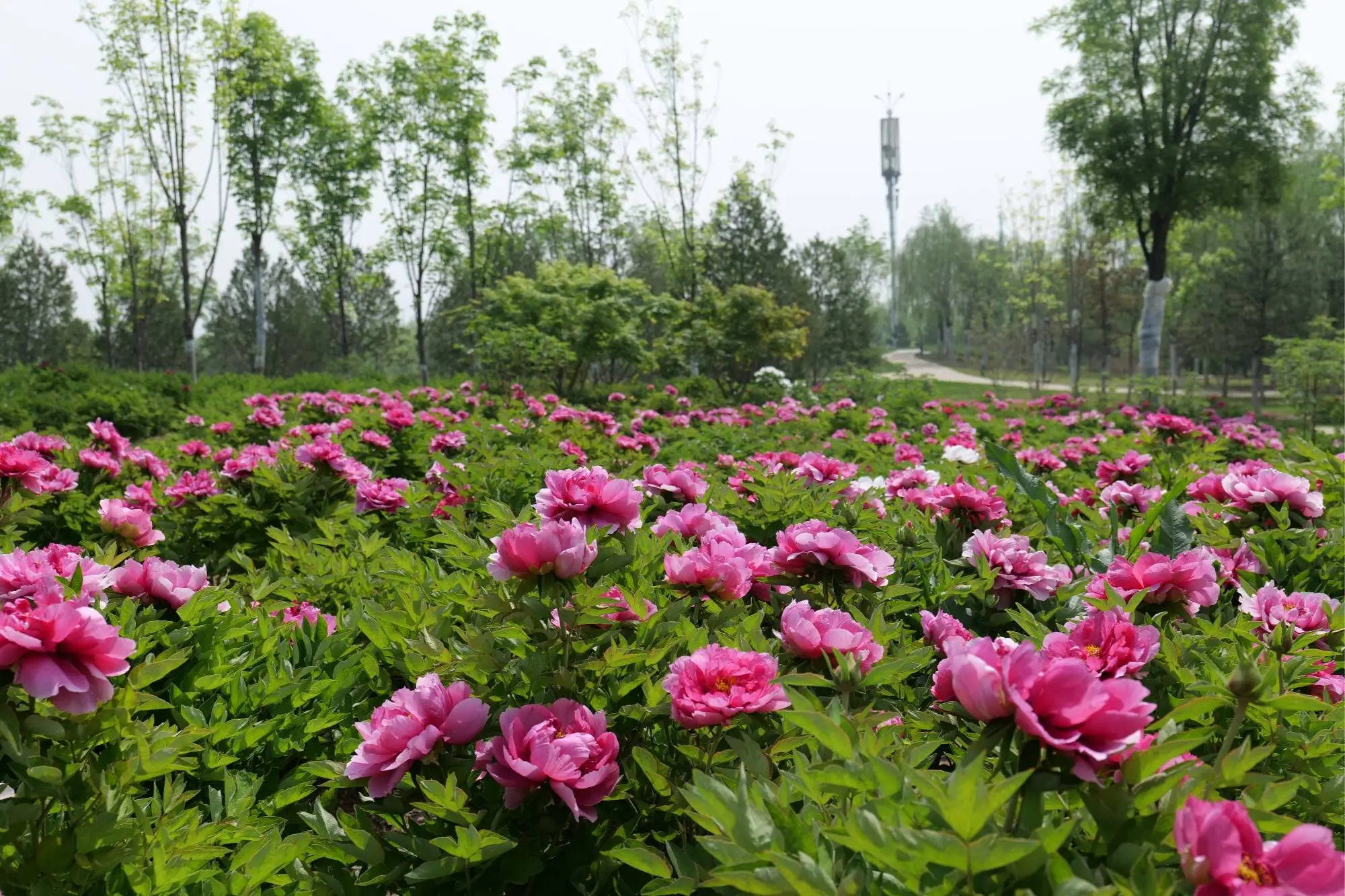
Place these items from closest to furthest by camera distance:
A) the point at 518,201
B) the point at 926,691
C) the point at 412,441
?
the point at 926,691
the point at 412,441
the point at 518,201

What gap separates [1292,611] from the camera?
1451 millimetres

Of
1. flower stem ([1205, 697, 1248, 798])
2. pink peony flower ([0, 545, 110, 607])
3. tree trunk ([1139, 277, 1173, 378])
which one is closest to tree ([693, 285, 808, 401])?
tree trunk ([1139, 277, 1173, 378])

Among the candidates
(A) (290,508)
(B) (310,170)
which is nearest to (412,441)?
(A) (290,508)

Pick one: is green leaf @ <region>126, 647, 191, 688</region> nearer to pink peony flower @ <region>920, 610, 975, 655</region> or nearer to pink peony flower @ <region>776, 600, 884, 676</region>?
pink peony flower @ <region>776, 600, 884, 676</region>

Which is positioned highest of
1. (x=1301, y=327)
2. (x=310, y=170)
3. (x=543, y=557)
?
(x=310, y=170)

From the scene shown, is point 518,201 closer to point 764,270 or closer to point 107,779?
point 764,270

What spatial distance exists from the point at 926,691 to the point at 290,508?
9.30 ft

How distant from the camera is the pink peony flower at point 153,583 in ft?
5.48

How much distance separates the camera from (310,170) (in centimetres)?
2627

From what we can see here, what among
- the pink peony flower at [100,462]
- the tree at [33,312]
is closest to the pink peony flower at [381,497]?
the pink peony flower at [100,462]

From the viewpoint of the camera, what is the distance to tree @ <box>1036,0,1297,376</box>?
17.5 m

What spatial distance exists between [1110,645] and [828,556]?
0.54m

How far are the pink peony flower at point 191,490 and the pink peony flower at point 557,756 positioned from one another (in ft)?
8.91

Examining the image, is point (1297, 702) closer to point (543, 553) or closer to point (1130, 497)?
point (543, 553)
